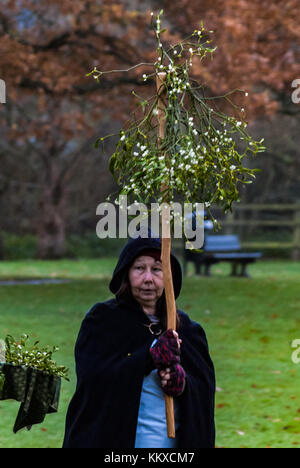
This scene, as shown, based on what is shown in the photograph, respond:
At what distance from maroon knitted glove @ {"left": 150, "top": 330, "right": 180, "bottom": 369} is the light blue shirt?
0.19m

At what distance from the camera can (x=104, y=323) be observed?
3.86 metres

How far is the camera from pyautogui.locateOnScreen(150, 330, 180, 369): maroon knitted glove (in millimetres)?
3525

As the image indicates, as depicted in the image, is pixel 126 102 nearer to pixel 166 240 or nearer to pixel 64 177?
pixel 64 177

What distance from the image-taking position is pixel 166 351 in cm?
354

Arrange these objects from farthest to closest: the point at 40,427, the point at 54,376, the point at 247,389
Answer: the point at 247,389, the point at 40,427, the point at 54,376

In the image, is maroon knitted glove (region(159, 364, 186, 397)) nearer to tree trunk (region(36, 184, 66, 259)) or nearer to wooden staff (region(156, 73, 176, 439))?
wooden staff (region(156, 73, 176, 439))

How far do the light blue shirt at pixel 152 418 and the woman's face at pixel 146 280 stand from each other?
14.0 inches

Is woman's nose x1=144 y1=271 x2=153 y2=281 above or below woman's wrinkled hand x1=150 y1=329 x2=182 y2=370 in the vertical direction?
above

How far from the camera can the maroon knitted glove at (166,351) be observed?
139 inches

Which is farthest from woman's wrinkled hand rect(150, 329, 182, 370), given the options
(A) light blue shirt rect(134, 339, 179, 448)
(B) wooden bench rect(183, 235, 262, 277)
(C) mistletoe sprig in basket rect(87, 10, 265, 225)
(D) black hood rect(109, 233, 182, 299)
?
(B) wooden bench rect(183, 235, 262, 277)

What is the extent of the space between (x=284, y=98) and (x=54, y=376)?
1727 cm

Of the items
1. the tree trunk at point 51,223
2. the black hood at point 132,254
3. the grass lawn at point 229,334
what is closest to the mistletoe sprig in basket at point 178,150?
the black hood at point 132,254

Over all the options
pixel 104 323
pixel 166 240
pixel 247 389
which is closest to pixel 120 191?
pixel 166 240

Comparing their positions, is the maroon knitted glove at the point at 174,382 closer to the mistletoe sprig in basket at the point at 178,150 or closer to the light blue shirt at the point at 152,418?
the light blue shirt at the point at 152,418
